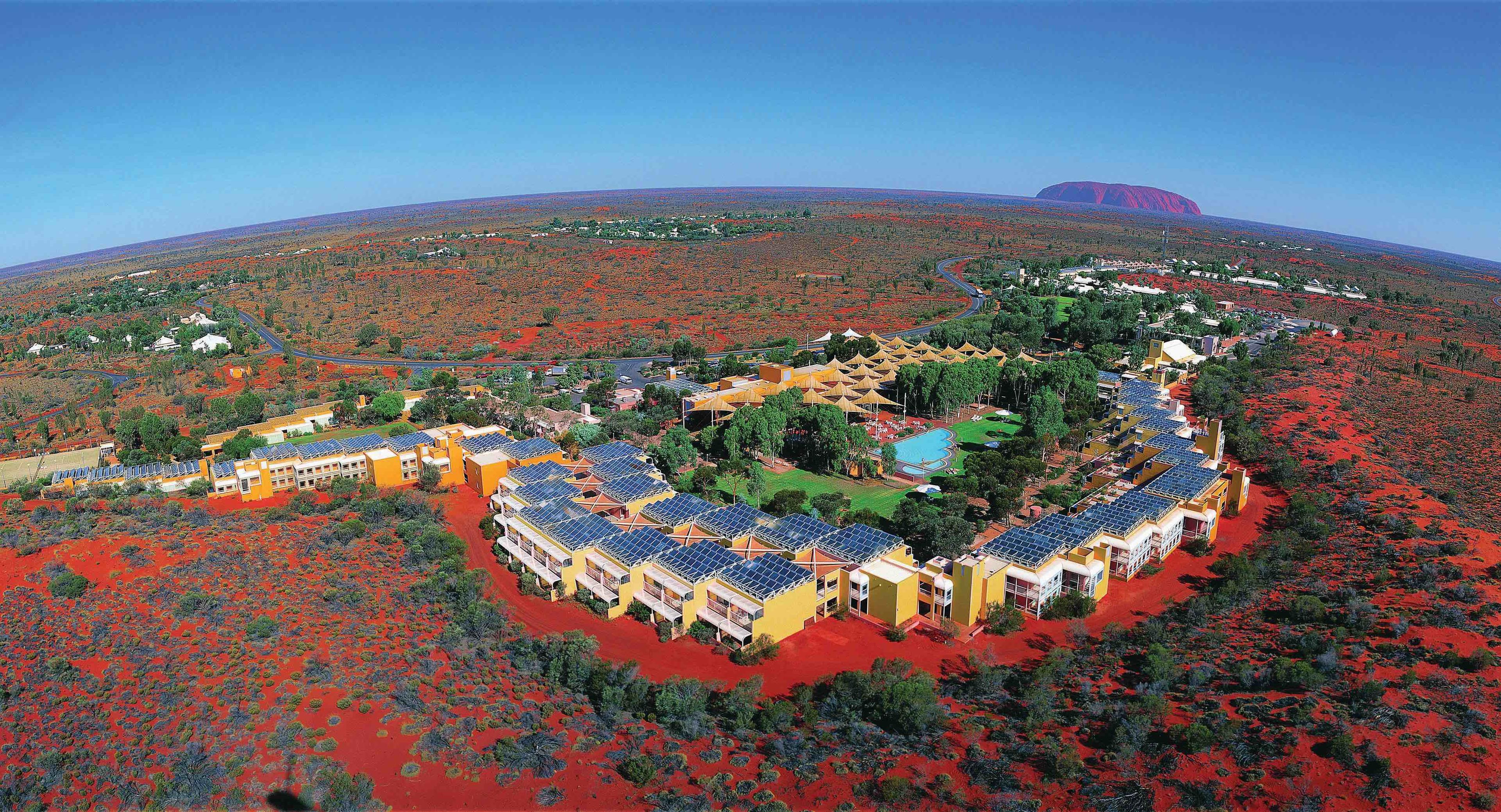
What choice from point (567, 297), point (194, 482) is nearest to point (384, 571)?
point (194, 482)

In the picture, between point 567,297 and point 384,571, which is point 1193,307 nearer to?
point 567,297

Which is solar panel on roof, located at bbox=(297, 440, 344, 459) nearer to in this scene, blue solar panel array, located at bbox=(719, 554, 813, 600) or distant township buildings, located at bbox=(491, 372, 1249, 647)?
distant township buildings, located at bbox=(491, 372, 1249, 647)

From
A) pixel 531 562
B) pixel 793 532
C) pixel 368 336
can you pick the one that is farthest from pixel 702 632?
pixel 368 336

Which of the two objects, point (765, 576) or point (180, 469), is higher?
point (180, 469)

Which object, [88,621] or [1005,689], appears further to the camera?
[88,621]

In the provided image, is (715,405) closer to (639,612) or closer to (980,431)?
(980,431)

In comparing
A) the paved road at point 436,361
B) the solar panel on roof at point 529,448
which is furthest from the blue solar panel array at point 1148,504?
the paved road at point 436,361

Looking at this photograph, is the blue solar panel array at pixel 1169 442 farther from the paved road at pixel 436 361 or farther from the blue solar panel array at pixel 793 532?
the paved road at pixel 436 361
